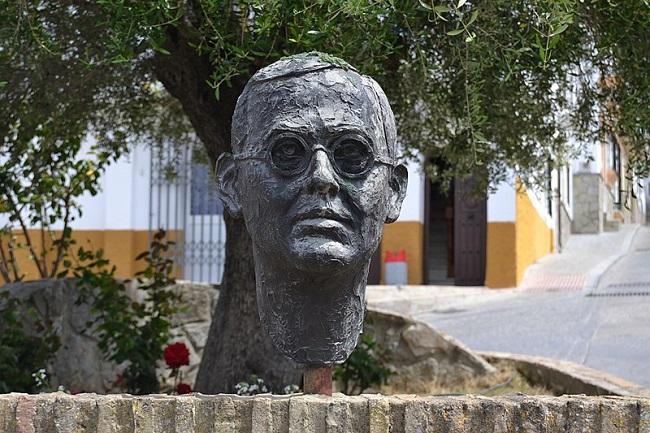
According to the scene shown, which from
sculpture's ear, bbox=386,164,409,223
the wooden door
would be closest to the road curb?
the wooden door

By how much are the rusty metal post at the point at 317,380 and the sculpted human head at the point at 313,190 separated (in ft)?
0.20

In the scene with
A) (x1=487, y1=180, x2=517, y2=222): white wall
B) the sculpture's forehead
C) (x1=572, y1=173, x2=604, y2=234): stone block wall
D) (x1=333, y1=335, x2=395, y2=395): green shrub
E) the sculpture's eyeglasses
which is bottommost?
(x1=333, y1=335, x2=395, y2=395): green shrub

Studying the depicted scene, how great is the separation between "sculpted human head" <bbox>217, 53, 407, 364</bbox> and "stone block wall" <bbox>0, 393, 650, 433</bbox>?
1.89 ft

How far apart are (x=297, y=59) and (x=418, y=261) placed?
34.0 feet

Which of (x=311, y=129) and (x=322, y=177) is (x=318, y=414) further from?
(x=311, y=129)

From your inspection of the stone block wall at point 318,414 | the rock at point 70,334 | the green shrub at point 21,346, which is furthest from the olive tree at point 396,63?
the stone block wall at point 318,414

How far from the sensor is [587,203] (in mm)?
22516

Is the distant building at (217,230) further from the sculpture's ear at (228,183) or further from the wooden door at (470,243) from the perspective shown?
the sculpture's ear at (228,183)

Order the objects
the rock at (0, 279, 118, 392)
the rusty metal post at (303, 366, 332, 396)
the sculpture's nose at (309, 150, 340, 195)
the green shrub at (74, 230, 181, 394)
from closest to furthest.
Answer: the sculpture's nose at (309, 150, 340, 195) < the rusty metal post at (303, 366, 332, 396) < the green shrub at (74, 230, 181, 394) < the rock at (0, 279, 118, 392)

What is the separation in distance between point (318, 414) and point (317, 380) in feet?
2.40

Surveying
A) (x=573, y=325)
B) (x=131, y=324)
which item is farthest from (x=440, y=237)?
(x=131, y=324)

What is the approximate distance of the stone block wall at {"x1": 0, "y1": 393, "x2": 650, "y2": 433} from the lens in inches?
116

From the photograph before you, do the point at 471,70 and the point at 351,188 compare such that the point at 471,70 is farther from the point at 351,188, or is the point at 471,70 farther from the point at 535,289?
the point at 535,289

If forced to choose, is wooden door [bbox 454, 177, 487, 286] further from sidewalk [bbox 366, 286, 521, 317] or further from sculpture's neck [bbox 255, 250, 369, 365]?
sculpture's neck [bbox 255, 250, 369, 365]
